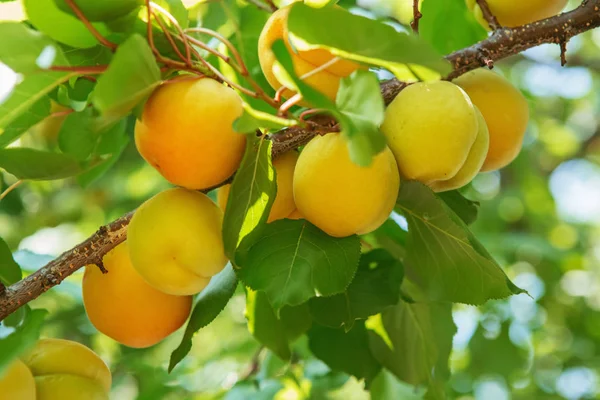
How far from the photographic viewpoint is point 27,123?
960 millimetres

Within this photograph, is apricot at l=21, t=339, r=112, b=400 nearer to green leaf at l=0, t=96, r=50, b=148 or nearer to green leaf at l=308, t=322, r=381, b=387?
green leaf at l=0, t=96, r=50, b=148

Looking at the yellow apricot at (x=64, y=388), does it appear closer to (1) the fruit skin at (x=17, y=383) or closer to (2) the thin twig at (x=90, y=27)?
(1) the fruit skin at (x=17, y=383)

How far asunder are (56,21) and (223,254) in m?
0.36

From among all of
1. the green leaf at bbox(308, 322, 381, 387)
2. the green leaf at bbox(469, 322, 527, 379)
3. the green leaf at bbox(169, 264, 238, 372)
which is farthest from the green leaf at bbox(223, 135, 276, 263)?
the green leaf at bbox(469, 322, 527, 379)

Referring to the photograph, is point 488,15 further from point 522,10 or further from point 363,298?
point 363,298

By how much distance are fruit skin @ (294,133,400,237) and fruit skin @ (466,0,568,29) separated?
1.44 feet

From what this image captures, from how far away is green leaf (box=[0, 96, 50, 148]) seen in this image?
37.7 inches

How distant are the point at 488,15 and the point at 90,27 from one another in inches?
26.0

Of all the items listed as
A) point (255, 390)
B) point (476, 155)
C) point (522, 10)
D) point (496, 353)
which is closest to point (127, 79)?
point (476, 155)

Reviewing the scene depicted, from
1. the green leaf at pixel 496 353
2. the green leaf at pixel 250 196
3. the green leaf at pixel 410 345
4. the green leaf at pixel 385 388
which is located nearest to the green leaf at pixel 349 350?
the green leaf at pixel 410 345

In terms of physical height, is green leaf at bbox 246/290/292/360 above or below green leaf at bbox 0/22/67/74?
below

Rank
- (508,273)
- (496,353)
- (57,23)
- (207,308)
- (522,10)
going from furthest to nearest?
(508,273) < (496,353) < (522,10) < (207,308) < (57,23)

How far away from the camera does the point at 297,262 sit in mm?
926

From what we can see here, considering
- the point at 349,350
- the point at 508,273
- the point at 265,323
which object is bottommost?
the point at 508,273
